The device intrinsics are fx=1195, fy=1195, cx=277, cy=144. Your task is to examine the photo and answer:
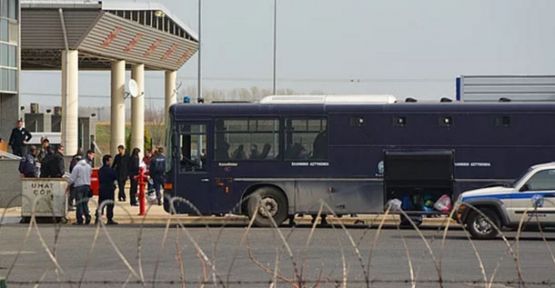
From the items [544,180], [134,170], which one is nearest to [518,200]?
[544,180]

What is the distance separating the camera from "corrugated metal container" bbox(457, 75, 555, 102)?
3728 cm

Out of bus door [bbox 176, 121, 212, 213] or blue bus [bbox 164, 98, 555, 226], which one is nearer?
blue bus [bbox 164, 98, 555, 226]

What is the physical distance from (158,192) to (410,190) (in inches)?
378

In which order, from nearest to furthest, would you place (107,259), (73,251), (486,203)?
(107,259), (73,251), (486,203)

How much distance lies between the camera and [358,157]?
94.9 feet

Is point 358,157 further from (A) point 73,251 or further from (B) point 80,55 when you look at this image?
(B) point 80,55

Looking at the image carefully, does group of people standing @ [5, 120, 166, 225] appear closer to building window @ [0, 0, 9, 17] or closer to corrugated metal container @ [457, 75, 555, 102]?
building window @ [0, 0, 9, 17]

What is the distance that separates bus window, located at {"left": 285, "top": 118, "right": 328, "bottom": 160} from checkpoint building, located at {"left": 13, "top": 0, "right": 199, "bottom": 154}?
25887 mm

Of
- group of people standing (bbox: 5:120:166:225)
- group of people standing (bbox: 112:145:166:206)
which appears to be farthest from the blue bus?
group of people standing (bbox: 112:145:166:206)

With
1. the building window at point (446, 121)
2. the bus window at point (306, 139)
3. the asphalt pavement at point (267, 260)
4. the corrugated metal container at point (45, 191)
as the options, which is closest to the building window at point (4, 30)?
the corrugated metal container at point (45, 191)

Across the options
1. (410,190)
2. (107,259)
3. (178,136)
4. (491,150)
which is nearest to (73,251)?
(107,259)

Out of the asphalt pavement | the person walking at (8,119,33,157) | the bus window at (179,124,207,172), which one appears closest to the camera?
the asphalt pavement

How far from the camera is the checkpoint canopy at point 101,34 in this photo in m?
54.5

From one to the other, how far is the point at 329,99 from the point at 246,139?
227 cm
